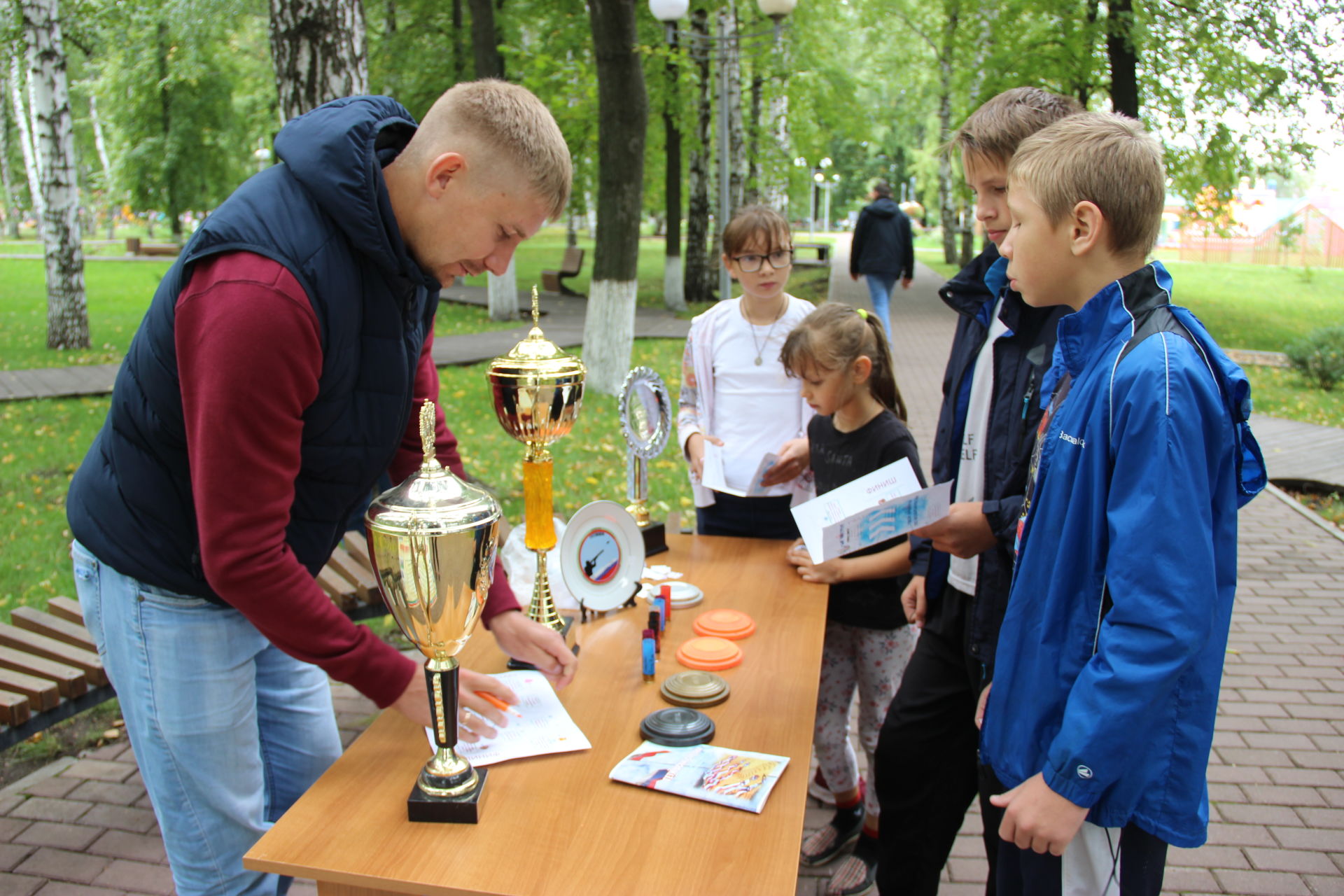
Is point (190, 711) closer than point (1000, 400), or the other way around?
point (190, 711)

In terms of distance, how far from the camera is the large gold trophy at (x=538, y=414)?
2488 millimetres

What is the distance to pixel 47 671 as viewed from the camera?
9.53 feet

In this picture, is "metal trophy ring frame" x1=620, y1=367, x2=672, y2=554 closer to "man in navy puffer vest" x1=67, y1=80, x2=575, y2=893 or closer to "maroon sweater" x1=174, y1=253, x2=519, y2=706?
"man in navy puffer vest" x1=67, y1=80, x2=575, y2=893

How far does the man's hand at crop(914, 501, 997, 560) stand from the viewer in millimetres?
2182

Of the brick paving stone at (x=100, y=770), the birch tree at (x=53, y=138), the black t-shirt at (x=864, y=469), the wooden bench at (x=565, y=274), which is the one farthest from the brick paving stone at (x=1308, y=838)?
the wooden bench at (x=565, y=274)

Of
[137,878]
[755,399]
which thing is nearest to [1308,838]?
[755,399]

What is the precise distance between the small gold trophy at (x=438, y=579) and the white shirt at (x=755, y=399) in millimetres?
1800

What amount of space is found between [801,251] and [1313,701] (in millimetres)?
34008

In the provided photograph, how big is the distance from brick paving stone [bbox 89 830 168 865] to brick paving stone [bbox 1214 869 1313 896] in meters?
3.29

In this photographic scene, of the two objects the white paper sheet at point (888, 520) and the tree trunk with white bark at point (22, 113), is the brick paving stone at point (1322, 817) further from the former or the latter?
the tree trunk with white bark at point (22, 113)

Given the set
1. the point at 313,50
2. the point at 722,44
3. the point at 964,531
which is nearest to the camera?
the point at 964,531

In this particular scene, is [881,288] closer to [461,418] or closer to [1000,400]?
[461,418]

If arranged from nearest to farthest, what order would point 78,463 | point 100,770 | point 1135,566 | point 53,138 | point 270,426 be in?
point 1135,566
point 270,426
point 100,770
point 78,463
point 53,138

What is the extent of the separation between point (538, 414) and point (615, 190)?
703 centimetres
